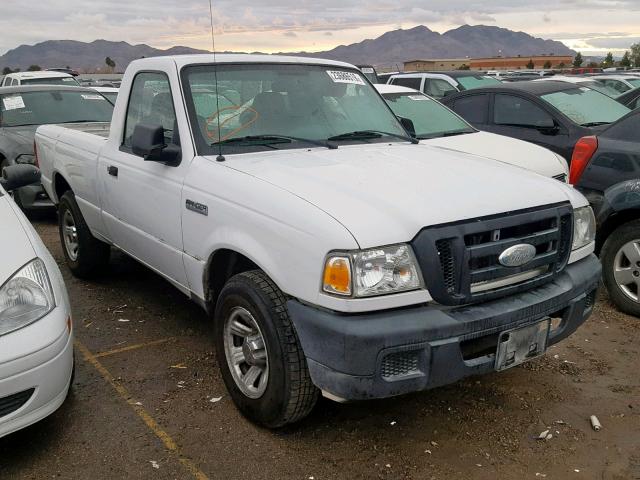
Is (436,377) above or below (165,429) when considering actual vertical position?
above

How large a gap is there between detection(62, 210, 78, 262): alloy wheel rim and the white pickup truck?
1.38m

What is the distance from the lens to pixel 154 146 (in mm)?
3799

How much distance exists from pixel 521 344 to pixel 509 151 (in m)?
4.13

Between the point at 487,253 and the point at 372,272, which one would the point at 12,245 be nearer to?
the point at 372,272

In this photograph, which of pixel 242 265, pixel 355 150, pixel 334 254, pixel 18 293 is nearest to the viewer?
pixel 334 254

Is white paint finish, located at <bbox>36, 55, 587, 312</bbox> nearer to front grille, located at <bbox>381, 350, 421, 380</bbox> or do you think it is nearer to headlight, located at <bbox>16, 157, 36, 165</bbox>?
front grille, located at <bbox>381, 350, 421, 380</bbox>

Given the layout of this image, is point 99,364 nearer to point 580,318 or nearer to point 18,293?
point 18,293

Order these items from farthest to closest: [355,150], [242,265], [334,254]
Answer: [355,150] < [242,265] < [334,254]

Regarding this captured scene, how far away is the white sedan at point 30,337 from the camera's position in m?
2.87

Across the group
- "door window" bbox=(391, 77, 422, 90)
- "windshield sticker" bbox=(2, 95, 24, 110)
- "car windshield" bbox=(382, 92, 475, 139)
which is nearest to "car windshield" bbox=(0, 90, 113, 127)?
"windshield sticker" bbox=(2, 95, 24, 110)

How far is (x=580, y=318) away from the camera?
3389 millimetres

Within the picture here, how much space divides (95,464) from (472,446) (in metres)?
1.85

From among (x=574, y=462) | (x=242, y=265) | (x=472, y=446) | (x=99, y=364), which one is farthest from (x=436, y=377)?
(x=99, y=364)

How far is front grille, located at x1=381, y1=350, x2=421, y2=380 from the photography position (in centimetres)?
278
